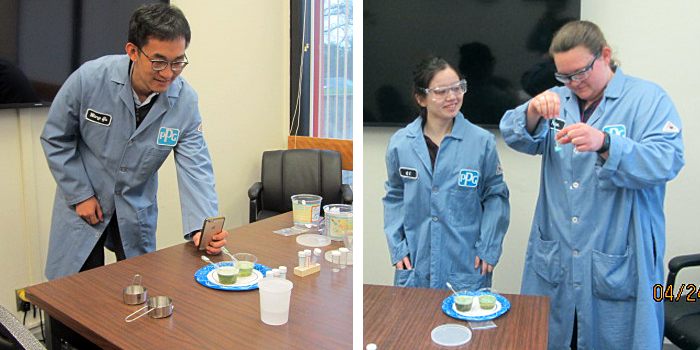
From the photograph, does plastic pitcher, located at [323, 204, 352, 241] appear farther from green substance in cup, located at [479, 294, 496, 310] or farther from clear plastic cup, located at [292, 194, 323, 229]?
green substance in cup, located at [479, 294, 496, 310]

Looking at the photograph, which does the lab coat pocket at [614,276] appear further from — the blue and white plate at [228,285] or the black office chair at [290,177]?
the black office chair at [290,177]

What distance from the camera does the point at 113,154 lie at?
161 centimetres

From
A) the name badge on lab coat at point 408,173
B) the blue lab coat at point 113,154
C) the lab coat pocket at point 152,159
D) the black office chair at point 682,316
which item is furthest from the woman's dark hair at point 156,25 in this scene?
the black office chair at point 682,316

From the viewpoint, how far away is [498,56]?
59 cm

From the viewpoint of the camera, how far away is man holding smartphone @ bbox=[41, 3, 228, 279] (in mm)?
1565

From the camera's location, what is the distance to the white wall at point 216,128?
6.44 feet

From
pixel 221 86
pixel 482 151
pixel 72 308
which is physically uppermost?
pixel 221 86

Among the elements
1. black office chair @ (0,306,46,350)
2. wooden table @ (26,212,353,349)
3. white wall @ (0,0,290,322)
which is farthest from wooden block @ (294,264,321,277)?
white wall @ (0,0,290,322)

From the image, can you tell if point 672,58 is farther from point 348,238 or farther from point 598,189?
point 348,238

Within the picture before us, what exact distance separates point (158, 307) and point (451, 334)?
1.98 ft

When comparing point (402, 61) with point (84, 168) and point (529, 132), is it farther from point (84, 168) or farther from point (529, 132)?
point (84, 168)

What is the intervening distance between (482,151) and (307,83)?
1.83 metres

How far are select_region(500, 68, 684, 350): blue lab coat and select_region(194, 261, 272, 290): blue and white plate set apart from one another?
0.76 m

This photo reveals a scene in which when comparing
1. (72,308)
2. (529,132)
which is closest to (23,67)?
(72,308)
